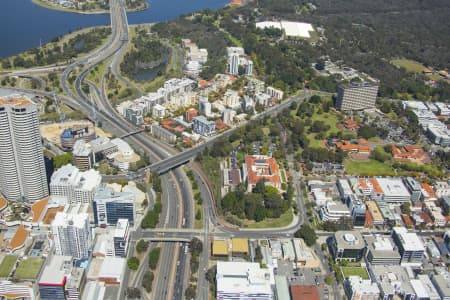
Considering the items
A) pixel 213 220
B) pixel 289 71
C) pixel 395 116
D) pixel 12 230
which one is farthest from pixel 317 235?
pixel 289 71

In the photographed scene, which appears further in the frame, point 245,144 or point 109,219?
point 245,144

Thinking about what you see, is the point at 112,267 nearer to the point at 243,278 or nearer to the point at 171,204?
the point at 171,204

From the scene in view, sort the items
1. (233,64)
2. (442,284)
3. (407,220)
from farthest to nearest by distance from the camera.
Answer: (233,64)
(407,220)
(442,284)

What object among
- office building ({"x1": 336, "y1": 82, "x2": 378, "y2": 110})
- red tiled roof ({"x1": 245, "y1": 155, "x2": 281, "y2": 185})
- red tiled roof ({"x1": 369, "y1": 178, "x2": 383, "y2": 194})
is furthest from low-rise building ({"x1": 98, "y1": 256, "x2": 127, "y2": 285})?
office building ({"x1": 336, "y1": 82, "x2": 378, "y2": 110})

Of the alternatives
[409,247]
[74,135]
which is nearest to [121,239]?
Result: [74,135]

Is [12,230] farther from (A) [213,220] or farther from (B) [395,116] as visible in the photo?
(B) [395,116]

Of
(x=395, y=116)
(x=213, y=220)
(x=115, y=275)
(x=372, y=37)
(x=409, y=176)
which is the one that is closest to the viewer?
(x=115, y=275)
